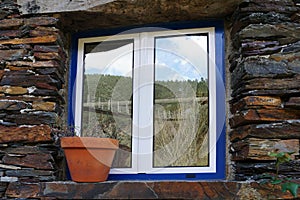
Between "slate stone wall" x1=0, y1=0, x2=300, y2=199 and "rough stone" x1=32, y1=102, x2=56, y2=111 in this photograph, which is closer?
"slate stone wall" x1=0, y1=0, x2=300, y2=199

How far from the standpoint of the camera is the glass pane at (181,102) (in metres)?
2.17

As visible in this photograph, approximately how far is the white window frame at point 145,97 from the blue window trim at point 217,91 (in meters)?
0.02

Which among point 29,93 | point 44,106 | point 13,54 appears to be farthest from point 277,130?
point 13,54

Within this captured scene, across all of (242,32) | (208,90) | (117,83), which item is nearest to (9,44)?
(117,83)

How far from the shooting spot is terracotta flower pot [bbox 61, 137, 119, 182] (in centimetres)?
192

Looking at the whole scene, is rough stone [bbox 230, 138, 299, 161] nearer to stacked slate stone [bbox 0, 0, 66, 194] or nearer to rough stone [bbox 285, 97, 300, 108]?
rough stone [bbox 285, 97, 300, 108]

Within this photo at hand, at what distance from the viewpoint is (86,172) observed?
1.92m

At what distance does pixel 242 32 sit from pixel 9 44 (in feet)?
4.44

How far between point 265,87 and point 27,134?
1308 mm

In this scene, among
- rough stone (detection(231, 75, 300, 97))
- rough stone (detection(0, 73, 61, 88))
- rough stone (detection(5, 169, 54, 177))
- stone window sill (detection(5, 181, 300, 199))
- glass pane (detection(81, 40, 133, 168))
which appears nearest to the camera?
stone window sill (detection(5, 181, 300, 199))

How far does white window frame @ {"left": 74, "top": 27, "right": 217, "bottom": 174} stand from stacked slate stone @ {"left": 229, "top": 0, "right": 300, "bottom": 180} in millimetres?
148

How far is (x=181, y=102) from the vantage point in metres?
2.24

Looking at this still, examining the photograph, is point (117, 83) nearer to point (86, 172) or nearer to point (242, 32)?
point (86, 172)

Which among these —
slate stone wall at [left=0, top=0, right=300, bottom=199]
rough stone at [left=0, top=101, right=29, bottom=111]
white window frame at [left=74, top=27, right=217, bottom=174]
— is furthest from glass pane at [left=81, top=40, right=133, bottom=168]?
rough stone at [left=0, top=101, right=29, bottom=111]
